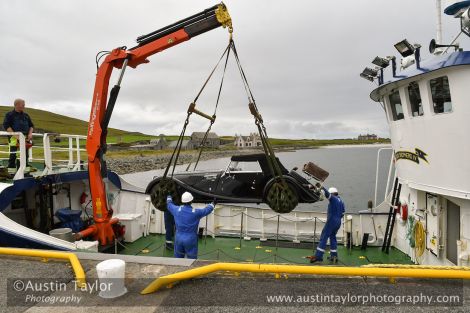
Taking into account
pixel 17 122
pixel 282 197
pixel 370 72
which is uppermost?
pixel 370 72

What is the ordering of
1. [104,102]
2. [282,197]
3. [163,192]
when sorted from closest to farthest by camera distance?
[282,197] < [163,192] < [104,102]

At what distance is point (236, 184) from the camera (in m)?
8.00

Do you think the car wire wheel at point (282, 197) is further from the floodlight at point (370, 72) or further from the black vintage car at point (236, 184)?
the floodlight at point (370, 72)

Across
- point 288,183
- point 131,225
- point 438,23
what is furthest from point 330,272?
point 438,23

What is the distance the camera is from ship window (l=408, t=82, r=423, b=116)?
689 cm

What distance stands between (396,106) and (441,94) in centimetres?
158

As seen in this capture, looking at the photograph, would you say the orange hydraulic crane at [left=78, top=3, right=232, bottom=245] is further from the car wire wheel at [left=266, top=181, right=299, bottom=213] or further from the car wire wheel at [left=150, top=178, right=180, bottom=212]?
the car wire wheel at [left=266, top=181, right=299, bottom=213]

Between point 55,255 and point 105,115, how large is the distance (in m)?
4.08

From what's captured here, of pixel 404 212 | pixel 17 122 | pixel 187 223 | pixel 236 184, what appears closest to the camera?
pixel 187 223

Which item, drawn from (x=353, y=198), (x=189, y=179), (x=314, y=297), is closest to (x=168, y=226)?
(x=189, y=179)

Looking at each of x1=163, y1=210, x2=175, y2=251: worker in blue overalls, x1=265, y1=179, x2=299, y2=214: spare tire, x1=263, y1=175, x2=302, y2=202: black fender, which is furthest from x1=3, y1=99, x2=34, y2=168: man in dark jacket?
x1=265, y1=179, x2=299, y2=214: spare tire

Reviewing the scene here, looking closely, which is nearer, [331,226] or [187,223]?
[187,223]

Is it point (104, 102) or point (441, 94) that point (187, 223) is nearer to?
point (104, 102)

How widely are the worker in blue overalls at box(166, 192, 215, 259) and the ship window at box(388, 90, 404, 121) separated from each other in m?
5.03
